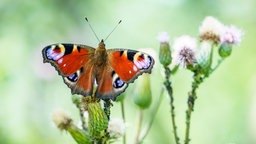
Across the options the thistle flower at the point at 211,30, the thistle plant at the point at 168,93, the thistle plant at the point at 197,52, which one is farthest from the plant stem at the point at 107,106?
the thistle flower at the point at 211,30

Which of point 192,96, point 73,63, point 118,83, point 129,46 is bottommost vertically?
point 192,96

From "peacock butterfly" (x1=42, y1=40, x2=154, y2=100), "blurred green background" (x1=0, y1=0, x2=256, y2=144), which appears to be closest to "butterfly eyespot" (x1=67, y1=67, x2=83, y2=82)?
"peacock butterfly" (x1=42, y1=40, x2=154, y2=100)

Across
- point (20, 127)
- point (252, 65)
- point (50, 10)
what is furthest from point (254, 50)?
point (20, 127)

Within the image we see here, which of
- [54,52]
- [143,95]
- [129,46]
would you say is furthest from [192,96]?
[129,46]

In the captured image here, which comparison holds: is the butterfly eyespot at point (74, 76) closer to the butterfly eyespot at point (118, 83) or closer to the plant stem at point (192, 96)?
the butterfly eyespot at point (118, 83)

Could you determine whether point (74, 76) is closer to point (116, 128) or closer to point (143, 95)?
point (116, 128)

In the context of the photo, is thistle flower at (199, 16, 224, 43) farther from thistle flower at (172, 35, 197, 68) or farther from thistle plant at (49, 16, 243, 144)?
thistle flower at (172, 35, 197, 68)
